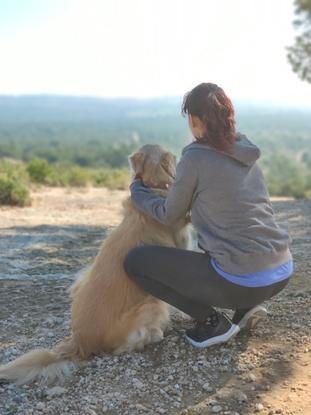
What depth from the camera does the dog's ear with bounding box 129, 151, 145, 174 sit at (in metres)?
3.45

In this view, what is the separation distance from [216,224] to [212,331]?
0.70 m

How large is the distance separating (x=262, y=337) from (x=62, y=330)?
1.40m

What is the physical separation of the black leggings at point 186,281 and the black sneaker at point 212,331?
125 mm

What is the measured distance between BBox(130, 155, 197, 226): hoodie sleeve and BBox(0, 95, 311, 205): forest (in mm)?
285

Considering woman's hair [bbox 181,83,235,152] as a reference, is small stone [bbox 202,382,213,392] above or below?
below

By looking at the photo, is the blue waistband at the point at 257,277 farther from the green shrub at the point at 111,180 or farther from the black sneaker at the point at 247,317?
the green shrub at the point at 111,180

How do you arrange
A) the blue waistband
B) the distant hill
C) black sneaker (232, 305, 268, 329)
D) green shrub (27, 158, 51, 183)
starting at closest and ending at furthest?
the blue waistband < black sneaker (232, 305, 268, 329) < green shrub (27, 158, 51, 183) < the distant hill

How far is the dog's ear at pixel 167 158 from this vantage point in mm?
3450

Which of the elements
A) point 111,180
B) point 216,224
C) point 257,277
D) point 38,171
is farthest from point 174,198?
point 111,180

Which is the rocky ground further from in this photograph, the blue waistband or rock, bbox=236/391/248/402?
the blue waistband

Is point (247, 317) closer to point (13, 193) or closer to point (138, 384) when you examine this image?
point (138, 384)

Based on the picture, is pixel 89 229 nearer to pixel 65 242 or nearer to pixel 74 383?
pixel 65 242

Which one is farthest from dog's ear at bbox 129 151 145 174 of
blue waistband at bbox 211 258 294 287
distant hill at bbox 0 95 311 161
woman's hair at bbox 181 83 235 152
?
distant hill at bbox 0 95 311 161

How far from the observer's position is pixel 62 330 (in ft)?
13.2
